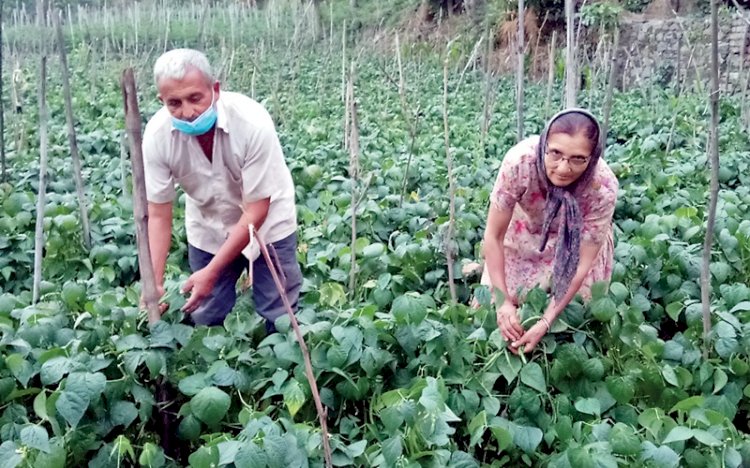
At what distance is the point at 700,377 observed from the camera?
86.9 inches

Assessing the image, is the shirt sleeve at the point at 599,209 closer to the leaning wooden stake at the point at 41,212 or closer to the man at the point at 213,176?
the man at the point at 213,176

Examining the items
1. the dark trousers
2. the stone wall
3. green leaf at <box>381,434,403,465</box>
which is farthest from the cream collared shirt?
the stone wall

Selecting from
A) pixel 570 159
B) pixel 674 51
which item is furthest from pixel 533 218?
pixel 674 51

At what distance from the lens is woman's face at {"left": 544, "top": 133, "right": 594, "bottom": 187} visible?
214 centimetres

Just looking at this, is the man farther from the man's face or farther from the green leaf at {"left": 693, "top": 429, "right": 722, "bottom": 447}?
the green leaf at {"left": 693, "top": 429, "right": 722, "bottom": 447}

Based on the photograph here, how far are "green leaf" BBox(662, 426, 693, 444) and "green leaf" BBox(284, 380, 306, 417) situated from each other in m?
0.89

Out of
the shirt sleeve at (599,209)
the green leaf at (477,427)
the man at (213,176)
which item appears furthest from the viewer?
the shirt sleeve at (599,209)

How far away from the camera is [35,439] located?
1688mm

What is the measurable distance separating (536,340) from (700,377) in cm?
49

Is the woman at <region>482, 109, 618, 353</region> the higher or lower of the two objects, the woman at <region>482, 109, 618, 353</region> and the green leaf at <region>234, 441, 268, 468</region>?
the higher

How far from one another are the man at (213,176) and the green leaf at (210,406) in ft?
1.13

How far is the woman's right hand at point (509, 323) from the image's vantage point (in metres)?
2.20

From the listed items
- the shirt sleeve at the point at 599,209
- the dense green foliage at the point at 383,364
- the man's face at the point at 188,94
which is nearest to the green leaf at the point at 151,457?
the dense green foliage at the point at 383,364

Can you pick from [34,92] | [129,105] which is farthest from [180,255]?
[34,92]
